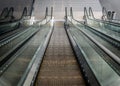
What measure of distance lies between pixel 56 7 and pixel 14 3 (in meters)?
3.76

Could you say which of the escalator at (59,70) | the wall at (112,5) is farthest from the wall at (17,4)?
the escalator at (59,70)

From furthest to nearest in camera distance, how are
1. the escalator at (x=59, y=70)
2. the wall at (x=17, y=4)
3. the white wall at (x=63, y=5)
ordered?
the wall at (x=17, y=4) → the white wall at (x=63, y=5) → the escalator at (x=59, y=70)

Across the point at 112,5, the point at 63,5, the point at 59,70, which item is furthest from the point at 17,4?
the point at 59,70

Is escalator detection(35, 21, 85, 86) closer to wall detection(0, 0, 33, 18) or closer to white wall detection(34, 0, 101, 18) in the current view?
white wall detection(34, 0, 101, 18)

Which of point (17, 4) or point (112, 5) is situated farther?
point (17, 4)

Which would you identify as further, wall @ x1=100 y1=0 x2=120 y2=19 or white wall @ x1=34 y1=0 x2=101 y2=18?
wall @ x1=100 y1=0 x2=120 y2=19

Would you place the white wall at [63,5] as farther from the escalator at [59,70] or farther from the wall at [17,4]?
the escalator at [59,70]

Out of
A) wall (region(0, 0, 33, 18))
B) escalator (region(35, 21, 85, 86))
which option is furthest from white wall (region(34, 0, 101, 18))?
escalator (region(35, 21, 85, 86))

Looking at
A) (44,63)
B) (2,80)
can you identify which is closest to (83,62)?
(44,63)

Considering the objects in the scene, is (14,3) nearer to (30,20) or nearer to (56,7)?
(56,7)

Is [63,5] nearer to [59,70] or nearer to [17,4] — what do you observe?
[17,4]

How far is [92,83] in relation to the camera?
3.63 metres

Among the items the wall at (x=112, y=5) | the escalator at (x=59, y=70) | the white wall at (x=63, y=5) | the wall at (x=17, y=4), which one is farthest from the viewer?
the wall at (x=17, y=4)

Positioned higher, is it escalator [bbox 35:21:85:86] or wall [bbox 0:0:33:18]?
wall [bbox 0:0:33:18]
